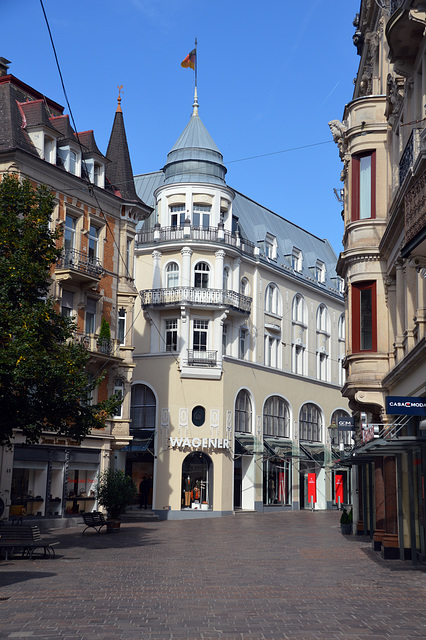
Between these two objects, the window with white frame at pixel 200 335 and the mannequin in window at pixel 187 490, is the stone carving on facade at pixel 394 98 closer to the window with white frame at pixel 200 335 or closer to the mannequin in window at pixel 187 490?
the window with white frame at pixel 200 335

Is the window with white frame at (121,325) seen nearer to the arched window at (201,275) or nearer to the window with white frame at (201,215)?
the arched window at (201,275)

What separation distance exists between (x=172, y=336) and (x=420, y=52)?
1294 inches

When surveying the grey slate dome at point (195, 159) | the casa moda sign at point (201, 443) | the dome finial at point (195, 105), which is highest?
the dome finial at point (195, 105)

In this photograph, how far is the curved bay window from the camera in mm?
45688

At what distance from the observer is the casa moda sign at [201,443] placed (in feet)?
149

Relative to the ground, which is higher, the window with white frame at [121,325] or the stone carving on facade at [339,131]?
the stone carving on facade at [339,131]

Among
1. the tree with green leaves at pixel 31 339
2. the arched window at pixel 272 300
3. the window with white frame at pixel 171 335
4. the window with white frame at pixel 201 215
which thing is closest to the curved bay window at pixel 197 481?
the window with white frame at pixel 171 335

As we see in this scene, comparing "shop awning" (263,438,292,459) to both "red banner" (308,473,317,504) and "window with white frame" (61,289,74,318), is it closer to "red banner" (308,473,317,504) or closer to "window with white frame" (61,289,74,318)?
Result: "red banner" (308,473,317,504)

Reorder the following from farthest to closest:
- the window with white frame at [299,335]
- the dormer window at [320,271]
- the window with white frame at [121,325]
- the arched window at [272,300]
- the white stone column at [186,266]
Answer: the dormer window at [320,271], the window with white frame at [299,335], the arched window at [272,300], the white stone column at [186,266], the window with white frame at [121,325]

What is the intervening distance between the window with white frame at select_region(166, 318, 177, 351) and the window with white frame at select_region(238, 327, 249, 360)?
4887 mm

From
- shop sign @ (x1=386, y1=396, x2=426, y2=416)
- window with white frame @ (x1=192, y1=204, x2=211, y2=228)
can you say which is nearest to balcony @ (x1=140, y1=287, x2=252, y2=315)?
window with white frame @ (x1=192, y1=204, x2=211, y2=228)

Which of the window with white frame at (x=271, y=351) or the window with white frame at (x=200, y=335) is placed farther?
the window with white frame at (x=271, y=351)

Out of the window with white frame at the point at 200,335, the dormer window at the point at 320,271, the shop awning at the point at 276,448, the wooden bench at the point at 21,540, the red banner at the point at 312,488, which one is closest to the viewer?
the wooden bench at the point at 21,540

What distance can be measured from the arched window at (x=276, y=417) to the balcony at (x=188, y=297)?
8.00m
